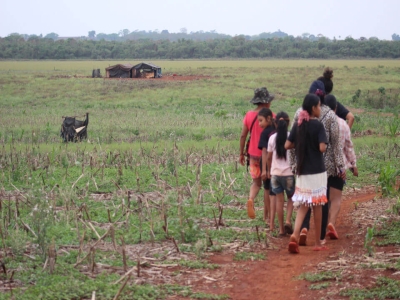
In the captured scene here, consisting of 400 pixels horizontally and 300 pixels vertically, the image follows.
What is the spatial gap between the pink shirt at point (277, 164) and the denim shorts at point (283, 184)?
5 cm

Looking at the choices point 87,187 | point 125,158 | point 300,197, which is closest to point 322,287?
point 300,197

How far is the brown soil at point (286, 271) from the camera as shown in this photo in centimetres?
632

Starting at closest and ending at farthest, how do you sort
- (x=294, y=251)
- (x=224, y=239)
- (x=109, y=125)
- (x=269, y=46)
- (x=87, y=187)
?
1. (x=294, y=251)
2. (x=224, y=239)
3. (x=87, y=187)
4. (x=109, y=125)
5. (x=269, y=46)

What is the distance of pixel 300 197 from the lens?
25.1 feet

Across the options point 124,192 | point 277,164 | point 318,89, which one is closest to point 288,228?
point 277,164

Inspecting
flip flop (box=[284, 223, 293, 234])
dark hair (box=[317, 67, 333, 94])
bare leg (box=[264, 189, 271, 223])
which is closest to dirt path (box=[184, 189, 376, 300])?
flip flop (box=[284, 223, 293, 234])

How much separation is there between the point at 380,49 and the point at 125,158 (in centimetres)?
9965

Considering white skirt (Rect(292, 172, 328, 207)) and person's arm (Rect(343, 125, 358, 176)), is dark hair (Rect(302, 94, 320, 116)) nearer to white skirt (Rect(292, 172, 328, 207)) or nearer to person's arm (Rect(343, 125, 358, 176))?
white skirt (Rect(292, 172, 328, 207))

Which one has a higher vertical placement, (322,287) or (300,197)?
(300,197)

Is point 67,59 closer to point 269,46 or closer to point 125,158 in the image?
point 269,46

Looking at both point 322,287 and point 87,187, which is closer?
point 322,287

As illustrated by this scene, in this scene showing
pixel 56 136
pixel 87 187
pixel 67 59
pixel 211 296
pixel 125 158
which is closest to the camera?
pixel 211 296

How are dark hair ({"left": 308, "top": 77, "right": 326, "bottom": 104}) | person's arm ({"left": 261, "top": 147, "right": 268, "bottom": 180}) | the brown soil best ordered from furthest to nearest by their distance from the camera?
1. person's arm ({"left": 261, "top": 147, "right": 268, "bottom": 180})
2. dark hair ({"left": 308, "top": 77, "right": 326, "bottom": 104})
3. the brown soil

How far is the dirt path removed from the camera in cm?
634
